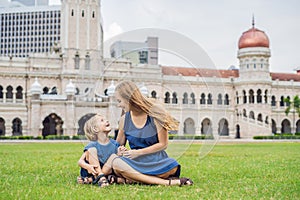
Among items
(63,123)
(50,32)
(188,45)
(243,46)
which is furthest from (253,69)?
(50,32)

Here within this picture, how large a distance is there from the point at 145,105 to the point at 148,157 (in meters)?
0.78

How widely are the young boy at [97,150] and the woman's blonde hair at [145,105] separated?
617mm

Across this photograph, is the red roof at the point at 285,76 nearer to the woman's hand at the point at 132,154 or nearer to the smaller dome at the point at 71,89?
the smaller dome at the point at 71,89

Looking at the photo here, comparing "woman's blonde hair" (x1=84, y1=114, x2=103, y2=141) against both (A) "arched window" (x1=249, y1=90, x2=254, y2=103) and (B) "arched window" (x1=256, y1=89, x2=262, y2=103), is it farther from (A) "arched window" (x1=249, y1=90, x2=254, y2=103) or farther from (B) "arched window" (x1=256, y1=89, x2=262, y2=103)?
(A) "arched window" (x1=249, y1=90, x2=254, y2=103)

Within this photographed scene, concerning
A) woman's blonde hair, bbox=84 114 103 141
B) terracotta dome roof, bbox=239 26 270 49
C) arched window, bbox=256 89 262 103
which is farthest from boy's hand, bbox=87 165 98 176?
terracotta dome roof, bbox=239 26 270 49

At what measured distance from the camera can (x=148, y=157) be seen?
6.62m

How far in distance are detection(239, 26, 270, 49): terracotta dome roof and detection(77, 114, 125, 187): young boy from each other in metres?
49.4

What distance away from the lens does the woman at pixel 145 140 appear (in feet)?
21.2

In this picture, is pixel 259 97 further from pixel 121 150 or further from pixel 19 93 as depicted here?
pixel 121 150

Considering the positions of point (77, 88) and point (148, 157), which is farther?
point (77, 88)

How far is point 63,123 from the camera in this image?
41.8 meters

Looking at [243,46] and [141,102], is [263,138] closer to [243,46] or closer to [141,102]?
[243,46]

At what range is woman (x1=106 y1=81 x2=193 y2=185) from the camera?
6.47m

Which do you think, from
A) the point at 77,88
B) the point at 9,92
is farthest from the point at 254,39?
the point at 9,92
